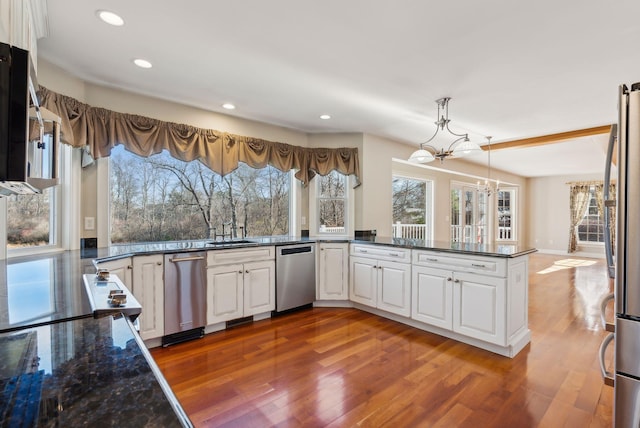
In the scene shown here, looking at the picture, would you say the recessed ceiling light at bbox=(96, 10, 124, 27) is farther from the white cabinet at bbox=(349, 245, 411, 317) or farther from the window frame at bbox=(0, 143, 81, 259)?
the white cabinet at bbox=(349, 245, 411, 317)

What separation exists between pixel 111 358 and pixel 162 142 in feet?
9.62

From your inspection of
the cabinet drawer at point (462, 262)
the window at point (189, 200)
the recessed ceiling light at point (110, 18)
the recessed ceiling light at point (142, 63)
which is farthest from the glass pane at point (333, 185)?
the recessed ceiling light at point (110, 18)

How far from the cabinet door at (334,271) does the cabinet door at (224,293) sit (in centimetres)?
110

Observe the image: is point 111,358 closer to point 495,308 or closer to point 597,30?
point 495,308

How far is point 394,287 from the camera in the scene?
3480 mm

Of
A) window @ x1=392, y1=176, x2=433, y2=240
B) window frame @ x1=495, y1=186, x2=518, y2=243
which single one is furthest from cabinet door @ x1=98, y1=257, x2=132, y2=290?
window frame @ x1=495, y1=186, x2=518, y2=243

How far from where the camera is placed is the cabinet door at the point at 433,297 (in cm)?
301

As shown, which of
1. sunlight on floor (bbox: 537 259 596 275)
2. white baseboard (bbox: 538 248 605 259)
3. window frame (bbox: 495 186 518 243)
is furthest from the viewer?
window frame (bbox: 495 186 518 243)

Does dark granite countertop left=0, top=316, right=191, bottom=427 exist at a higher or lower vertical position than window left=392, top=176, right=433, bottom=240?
lower

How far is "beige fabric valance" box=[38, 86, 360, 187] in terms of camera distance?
270cm

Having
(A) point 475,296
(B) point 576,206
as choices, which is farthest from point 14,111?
(B) point 576,206

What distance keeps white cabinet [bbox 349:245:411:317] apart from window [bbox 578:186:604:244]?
8.62 metres

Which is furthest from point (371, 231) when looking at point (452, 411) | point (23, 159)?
point (23, 159)

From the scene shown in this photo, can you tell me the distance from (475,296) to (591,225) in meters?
8.85
